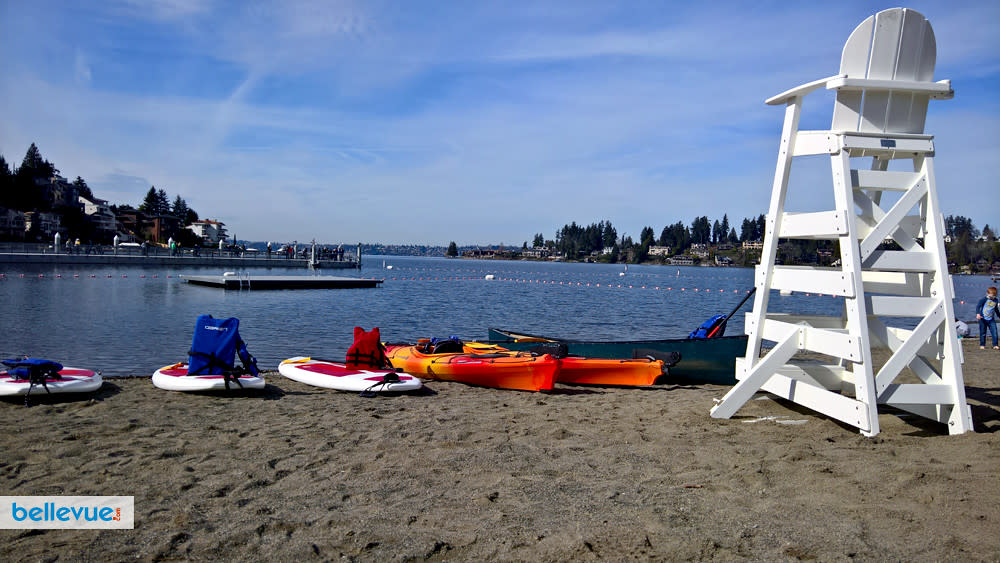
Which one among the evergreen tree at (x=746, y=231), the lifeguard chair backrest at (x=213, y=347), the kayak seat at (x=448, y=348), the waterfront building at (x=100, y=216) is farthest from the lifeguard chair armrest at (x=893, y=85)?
the evergreen tree at (x=746, y=231)

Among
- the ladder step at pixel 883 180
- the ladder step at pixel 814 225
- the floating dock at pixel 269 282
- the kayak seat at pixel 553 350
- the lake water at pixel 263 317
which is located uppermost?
the ladder step at pixel 883 180

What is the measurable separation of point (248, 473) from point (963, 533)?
5177mm

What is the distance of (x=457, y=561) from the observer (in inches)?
143

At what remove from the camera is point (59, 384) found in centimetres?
810

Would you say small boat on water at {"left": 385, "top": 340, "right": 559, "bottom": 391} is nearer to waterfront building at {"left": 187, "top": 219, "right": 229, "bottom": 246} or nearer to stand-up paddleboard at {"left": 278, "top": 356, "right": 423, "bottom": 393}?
stand-up paddleboard at {"left": 278, "top": 356, "right": 423, "bottom": 393}

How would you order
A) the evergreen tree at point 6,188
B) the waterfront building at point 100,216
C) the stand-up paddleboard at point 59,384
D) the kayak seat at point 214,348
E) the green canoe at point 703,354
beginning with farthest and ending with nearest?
1. the waterfront building at point 100,216
2. the evergreen tree at point 6,188
3. the green canoe at point 703,354
4. the kayak seat at point 214,348
5. the stand-up paddleboard at point 59,384

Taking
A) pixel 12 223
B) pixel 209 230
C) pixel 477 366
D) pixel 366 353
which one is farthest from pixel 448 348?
pixel 209 230

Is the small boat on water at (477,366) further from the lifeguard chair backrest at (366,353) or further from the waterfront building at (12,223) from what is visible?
the waterfront building at (12,223)

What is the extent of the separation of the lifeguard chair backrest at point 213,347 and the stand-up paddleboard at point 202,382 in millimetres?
129

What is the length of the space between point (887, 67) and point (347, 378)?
7895 millimetres

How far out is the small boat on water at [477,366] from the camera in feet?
32.9

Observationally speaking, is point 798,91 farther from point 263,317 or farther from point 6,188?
point 6,188

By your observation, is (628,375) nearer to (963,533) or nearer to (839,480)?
(839,480)

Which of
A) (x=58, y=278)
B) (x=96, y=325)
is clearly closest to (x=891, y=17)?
(x=96, y=325)
